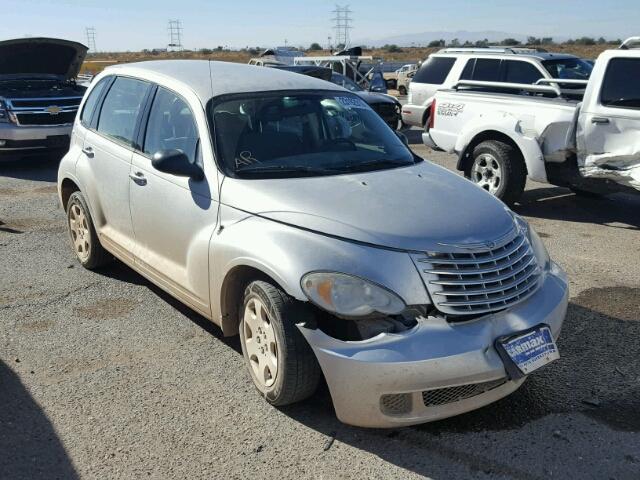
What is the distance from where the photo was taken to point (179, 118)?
4336mm

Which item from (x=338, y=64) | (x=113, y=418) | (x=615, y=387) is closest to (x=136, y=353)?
(x=113, y=418)

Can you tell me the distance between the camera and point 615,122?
698 centimetres

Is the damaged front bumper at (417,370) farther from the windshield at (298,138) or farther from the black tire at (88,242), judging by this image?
the black tire at (88,242)

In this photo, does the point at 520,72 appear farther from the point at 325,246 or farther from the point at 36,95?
the point at 325,246

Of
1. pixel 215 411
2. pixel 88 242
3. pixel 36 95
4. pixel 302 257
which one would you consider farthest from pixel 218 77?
pixel 36 95

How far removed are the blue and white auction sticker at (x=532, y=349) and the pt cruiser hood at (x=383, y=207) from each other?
536mm

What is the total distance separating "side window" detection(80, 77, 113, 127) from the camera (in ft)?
18.2

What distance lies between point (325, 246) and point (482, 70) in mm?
9335

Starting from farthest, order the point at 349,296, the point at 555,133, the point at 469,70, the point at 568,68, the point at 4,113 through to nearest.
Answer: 1. the point at 469,70
2. the point at 568,68
3. the point at 4,113
4. the point at 555,133
5. the point at 349,296

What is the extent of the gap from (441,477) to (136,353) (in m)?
2.17

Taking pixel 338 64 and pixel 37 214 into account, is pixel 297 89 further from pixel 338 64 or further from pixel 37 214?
pixel 338 64

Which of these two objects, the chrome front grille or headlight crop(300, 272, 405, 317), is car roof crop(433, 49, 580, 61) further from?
headlight crop(300, 272, 405, 317)

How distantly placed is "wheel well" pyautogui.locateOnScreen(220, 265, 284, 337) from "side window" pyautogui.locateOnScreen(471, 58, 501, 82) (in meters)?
8.94

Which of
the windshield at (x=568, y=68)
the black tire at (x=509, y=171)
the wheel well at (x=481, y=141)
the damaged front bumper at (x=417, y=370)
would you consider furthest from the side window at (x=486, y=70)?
the damaged front bumper at (x=417, y=370)
